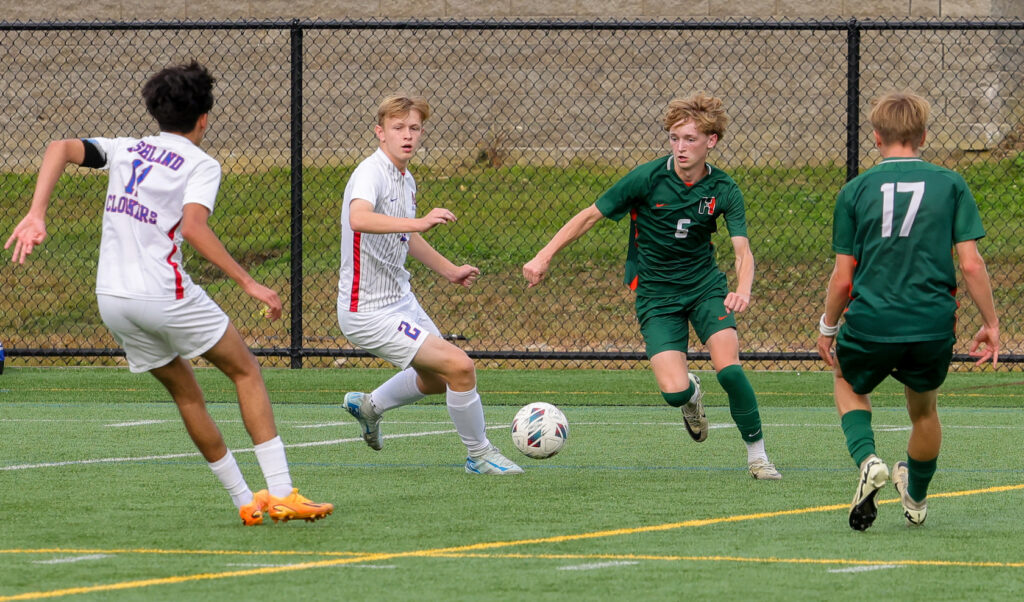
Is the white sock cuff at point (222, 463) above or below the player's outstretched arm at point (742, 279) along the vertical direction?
below

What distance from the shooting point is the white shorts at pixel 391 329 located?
824 cm

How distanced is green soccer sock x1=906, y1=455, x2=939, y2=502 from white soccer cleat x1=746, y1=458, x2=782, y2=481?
5.37 ft

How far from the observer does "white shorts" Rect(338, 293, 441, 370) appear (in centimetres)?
824

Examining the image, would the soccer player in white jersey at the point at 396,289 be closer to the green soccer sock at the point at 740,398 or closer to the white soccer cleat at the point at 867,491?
the green soccer sock at the point at 740,398

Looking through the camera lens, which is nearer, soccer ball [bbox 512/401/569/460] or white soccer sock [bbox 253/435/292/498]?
white soccer sock [bbox 253/435/292/498]

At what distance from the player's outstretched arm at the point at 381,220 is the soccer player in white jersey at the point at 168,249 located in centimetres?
133

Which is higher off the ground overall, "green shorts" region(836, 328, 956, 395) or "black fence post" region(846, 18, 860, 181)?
"black fence post" region(846, 18, 860, 181)

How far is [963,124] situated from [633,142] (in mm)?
3939

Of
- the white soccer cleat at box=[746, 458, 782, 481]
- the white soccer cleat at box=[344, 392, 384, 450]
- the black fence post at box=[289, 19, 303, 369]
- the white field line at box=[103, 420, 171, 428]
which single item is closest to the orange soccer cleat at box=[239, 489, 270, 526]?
the white soccer cleat at box=[344, 392, 384, 450]

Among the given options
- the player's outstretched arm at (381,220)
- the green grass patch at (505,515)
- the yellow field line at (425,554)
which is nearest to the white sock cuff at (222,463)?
the green grass patch at (505,515)

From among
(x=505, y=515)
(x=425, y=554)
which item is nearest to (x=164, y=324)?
(x=425, y=554)

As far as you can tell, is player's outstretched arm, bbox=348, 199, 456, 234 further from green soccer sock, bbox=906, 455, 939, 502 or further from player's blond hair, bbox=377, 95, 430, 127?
green soccer sock, bbox=906, 455, 939, 502

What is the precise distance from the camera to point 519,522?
6688 mm

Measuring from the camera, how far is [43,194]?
246 inches
